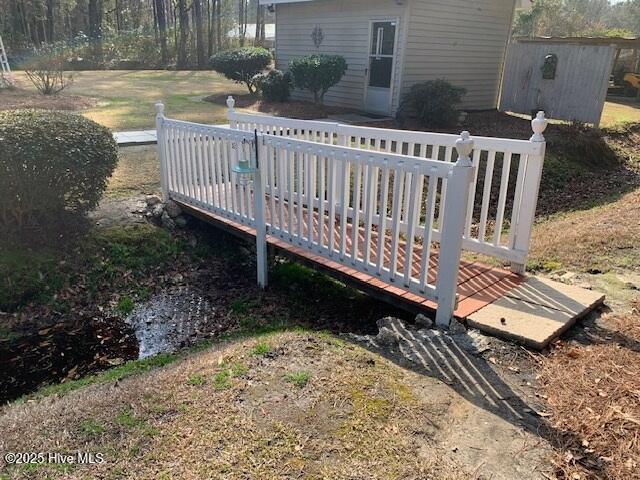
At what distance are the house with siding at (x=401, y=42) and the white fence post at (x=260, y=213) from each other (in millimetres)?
8382

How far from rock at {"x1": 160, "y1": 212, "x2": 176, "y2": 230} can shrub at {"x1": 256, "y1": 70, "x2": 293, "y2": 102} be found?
900 centimetres

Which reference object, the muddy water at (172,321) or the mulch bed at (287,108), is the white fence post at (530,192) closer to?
the muddy water at (172,321)

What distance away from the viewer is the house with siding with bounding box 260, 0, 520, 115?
11758mm

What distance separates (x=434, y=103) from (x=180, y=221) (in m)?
7.01

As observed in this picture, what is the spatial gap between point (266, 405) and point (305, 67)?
11.4 metres

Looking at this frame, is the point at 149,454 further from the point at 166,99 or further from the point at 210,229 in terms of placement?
the point at 166,99

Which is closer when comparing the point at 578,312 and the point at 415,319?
the point at 578,312

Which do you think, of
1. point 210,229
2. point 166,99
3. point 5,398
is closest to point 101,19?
point 166,99

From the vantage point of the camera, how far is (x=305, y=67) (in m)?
12.6

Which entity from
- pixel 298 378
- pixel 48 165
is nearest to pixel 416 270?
pixel 298 378

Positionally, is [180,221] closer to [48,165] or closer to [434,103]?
[48,165]

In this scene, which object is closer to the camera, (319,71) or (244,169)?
(244,169)

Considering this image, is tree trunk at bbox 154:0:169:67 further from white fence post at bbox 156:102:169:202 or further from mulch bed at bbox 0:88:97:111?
white fence post at bbox 156:102:169:202

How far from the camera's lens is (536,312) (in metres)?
3.30
